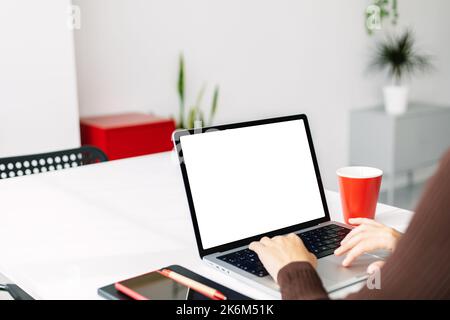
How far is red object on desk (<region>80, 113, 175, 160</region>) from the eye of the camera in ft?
10.6

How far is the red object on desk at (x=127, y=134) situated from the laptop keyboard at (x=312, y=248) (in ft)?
6.75

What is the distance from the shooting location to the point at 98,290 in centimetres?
107

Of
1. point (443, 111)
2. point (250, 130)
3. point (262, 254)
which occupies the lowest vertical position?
point (443, 111)

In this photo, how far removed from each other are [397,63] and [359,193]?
140 inches

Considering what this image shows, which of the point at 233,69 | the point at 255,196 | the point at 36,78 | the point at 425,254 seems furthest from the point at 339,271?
the point at 233,69

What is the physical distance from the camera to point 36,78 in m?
3.04

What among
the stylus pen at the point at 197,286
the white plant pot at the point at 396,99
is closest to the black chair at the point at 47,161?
the stylus pen at the point at 197,286

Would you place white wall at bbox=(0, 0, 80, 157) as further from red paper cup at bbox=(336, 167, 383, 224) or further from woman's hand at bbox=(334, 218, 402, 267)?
woman's hand at bbox=(334, 218, 402, 267)

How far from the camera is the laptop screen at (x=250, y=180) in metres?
1.21

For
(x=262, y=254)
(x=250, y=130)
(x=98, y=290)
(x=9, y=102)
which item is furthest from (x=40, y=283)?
(x=9, y=102)

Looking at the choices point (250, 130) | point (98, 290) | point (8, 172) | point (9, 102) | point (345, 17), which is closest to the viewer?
point (98, 290)

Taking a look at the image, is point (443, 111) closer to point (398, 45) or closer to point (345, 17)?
point (398, 45)

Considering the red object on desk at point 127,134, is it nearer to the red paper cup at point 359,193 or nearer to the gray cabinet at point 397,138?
the gray cabinet at point 397,138

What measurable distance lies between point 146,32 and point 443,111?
7.80 feet
